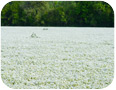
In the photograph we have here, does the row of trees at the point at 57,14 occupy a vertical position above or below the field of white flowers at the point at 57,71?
above

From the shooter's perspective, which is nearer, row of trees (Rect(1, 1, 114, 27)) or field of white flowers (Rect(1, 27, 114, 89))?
field of white flowers (Rect(1, 27, 114, 89))

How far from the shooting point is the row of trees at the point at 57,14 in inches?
1159

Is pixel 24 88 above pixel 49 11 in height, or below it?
below

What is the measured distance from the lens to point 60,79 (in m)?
4.20

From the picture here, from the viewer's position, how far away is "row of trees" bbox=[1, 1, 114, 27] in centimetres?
2944

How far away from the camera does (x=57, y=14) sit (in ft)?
98.7

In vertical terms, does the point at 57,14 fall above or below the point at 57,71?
above

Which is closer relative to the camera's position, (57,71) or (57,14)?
(57,71)

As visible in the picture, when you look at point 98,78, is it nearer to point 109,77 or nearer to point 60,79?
point 109,77

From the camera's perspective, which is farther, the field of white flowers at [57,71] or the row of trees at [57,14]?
the row of trees at [57,14]

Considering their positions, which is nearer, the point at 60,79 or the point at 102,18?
the point at 60,79

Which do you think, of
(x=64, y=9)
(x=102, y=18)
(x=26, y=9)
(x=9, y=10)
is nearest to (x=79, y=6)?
(x=64, y=9)

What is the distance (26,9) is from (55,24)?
18.9 feet

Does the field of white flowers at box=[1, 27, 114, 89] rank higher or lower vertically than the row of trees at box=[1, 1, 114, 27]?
lower
